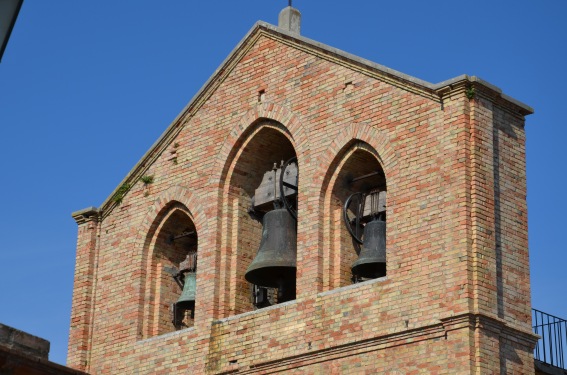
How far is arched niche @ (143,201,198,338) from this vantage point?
16.1m

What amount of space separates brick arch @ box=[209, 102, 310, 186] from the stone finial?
1.44 meters

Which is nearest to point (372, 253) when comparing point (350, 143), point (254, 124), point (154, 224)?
point (350, 143)

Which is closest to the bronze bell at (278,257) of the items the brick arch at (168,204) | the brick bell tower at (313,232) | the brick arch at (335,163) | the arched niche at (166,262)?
the brick bell tower at (313,232)

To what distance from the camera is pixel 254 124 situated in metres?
15.7

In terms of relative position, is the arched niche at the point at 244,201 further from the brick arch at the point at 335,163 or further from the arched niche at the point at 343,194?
the arched niche at the point at 343,194

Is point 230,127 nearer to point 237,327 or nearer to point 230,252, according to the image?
point 230,252

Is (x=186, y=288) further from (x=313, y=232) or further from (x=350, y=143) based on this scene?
(x=350, y=143)

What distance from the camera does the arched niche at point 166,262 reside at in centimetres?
1611

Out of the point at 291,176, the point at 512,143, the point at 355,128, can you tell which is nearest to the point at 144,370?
the point at 291,176

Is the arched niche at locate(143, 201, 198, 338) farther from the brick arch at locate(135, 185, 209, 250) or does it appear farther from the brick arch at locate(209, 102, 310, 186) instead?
the brick arch at locate(209, 102, 310, 186)

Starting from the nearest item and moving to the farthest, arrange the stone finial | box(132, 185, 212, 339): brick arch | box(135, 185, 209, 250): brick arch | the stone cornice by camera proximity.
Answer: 1. the stone cornice
2. box(135, 185, 209, 250): brick arch
3. box(132, 185, 212, 339): brick arch
4. the stone finial

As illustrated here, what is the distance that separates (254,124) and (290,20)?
6.14 ft

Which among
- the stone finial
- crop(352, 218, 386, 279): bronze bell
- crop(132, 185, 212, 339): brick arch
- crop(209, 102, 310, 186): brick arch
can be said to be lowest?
crop(352, 218, 386, 279): bronze bell

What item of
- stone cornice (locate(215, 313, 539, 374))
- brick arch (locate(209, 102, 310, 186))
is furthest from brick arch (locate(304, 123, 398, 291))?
stone cornice (locate(215, 313, 539, 374))
